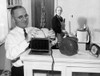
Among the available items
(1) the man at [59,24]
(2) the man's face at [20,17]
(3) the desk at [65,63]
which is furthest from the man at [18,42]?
(1) the man at [59,24]

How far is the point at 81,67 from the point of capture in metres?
0.90

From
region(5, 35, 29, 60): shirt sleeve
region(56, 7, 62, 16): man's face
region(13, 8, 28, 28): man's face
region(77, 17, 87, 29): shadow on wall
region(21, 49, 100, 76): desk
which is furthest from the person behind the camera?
region(56, 7, 62, 16): man's face

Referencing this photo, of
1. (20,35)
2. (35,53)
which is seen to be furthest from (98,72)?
(20,35)

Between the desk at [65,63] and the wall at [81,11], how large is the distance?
485 mm

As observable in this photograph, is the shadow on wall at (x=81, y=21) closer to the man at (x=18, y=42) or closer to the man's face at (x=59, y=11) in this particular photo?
the man's face at (x=59, y=11)

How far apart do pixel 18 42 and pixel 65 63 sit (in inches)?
16.2

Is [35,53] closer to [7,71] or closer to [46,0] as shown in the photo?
[46,0]

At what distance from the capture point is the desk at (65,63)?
2.91 ft

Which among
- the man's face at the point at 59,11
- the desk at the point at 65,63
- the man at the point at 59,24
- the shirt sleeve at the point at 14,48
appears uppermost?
A: the man's face at the point at 59,11

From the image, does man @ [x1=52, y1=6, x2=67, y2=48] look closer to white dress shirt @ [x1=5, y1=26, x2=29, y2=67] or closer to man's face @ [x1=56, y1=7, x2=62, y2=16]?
man's face @ [x1=56, y1=7, x2=62, y2=16]

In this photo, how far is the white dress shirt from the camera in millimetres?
1061

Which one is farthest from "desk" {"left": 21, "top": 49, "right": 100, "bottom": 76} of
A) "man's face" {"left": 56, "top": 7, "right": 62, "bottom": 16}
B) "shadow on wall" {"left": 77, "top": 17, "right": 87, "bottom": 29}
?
"man's face" {"left": 56, "top": 7, "right": 62, "bottom": 16}

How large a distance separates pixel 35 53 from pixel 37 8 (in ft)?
3.74

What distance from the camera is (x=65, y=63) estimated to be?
2.95 feet
